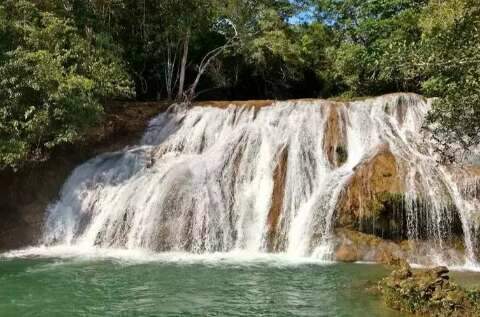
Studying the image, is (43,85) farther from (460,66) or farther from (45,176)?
(460,66)

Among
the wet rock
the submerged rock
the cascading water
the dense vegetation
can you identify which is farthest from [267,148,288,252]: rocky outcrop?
the submerged rock

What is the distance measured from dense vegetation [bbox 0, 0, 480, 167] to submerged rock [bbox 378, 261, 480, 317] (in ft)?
8.05

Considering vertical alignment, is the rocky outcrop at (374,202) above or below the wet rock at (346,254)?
above

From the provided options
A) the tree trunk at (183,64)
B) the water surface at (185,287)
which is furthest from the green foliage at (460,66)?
the tree trunk at (183,64)

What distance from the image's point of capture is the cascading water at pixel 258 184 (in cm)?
1593

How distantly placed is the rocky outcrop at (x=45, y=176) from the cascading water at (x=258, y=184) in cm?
46

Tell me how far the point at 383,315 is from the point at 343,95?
837 inches

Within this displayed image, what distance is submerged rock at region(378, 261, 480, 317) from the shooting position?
9.25 metres

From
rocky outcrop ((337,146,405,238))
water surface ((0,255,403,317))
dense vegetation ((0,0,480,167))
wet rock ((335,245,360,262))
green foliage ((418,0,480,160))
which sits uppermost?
dense vegetation ((0,0,480,167))

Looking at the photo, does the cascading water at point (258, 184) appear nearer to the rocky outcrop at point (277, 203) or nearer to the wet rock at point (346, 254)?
the rocky outcrop at point (277, 203)

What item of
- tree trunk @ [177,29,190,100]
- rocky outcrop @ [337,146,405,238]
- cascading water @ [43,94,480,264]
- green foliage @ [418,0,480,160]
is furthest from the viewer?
tree trunk @ [177,29,190,100]

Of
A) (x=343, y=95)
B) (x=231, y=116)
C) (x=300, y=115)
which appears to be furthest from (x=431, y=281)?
(x=343, y=95)

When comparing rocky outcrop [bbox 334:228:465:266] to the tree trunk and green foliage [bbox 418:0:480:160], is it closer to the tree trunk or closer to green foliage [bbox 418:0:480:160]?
green foliage [bbox 418:0:480:160]

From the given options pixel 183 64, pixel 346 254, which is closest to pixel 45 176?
pixel 183 64
